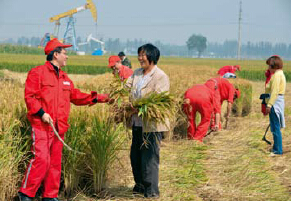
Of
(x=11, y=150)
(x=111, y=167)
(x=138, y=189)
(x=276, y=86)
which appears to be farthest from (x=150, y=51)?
(x=276, y=86)

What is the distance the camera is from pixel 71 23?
114 metres

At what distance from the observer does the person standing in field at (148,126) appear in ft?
15.4

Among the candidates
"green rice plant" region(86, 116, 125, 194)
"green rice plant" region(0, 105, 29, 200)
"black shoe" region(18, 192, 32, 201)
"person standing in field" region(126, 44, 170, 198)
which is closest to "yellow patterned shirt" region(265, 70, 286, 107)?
"person standing in field" region(126, 44, 170, 198)

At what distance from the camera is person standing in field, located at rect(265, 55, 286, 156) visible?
702cm

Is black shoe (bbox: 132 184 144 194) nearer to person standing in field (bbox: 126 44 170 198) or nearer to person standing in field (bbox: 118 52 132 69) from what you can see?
person standing in field (bbox: 126 44 170 198)

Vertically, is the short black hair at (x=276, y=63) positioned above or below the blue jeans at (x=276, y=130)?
above

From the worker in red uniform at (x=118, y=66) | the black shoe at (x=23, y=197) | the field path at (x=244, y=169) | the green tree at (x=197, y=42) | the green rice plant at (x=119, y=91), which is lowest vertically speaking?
the field path at (x=244, y=169)

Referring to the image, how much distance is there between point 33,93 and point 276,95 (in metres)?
4.46

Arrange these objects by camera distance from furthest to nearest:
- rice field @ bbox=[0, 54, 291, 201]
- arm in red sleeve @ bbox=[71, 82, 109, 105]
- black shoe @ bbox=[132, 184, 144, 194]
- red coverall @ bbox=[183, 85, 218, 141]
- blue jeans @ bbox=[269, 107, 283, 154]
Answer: red coverall @ bbox=[183, 85, 218, 141] → blue jeans @ bbox=[269, 107, 283, 154] → black shoe @ bbox=[132, 184, 144, 194] → arm in red sleeve @ bbox=[71, 82, 109, 105] → rice field @ bbox=[0, 54, 291, 201]

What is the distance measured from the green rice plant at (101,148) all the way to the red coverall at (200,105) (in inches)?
117

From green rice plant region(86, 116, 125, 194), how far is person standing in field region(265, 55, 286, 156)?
3.29 metres

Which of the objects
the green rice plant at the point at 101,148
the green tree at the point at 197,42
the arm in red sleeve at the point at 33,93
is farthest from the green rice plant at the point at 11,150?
the green tree at the point at 197,42

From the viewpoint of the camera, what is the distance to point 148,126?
4.66 m

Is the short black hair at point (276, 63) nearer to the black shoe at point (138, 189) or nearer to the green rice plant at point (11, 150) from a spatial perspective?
the black shoe at point (138, 189)
